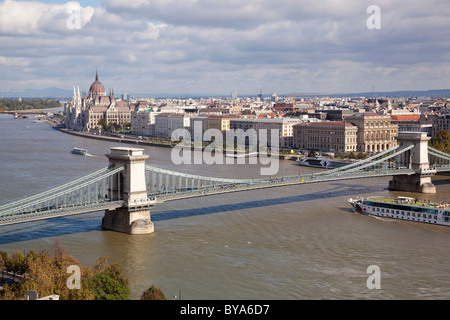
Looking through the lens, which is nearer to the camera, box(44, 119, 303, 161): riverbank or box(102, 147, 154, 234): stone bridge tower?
box(102, 147, 154, 234): stone bridge tower

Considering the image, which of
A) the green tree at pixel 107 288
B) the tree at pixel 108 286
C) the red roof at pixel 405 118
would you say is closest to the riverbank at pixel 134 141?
the red roof at pixel 405 118

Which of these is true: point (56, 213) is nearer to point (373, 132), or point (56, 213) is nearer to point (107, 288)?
point (107, 288)

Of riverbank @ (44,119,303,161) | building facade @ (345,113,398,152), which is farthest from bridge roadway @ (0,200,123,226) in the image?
building facade @ (345,113,398,152)

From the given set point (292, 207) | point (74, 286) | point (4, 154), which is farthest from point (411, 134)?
point (4, 154)

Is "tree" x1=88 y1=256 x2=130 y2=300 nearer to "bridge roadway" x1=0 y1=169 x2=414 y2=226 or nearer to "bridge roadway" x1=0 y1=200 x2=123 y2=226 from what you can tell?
"bridge roadway" x1=0 y1=200 x2=123 y2=226

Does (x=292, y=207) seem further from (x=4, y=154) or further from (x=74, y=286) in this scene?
(x=4, y=154)
